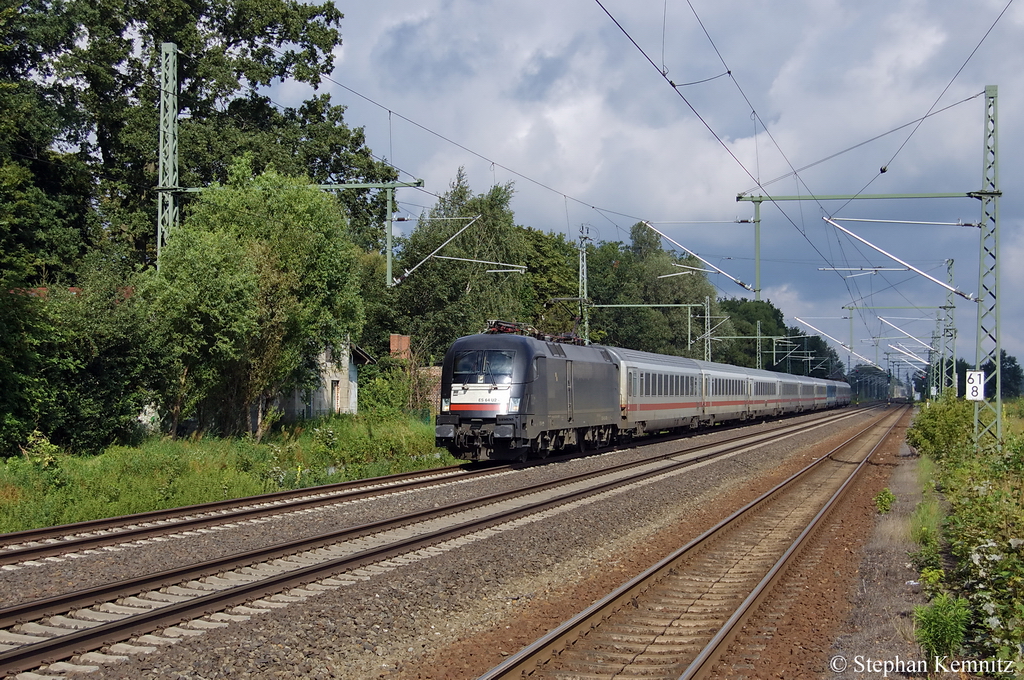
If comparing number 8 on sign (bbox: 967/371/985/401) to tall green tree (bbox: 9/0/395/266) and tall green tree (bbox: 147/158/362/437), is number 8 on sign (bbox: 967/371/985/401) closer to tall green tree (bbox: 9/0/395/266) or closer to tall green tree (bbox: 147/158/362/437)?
tall green tree (bbox: 147/158/362/437)

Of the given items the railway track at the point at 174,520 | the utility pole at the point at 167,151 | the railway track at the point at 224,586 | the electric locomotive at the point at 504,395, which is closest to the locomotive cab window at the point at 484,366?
the electric locomotive at the point at 504,395

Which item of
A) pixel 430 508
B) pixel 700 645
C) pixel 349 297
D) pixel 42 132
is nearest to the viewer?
pixel 700 645

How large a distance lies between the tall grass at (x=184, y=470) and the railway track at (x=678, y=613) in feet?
28.8

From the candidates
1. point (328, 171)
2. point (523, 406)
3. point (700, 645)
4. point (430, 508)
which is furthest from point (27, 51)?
point (700, 645)

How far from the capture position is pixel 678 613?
9125mm

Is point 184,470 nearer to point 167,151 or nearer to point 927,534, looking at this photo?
point 167,151

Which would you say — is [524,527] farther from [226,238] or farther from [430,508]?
[226,238]

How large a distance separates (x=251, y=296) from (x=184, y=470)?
604 centimetres

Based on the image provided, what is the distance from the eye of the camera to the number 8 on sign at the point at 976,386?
21672 mm

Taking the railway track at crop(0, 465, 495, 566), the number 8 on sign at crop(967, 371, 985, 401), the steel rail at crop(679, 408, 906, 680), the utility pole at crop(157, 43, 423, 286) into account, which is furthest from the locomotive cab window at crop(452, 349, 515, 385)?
the number 8 on sign at crop(967, 371, 985, 401)

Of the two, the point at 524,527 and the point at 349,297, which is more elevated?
the point at 349,297

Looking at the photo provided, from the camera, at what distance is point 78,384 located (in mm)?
18672

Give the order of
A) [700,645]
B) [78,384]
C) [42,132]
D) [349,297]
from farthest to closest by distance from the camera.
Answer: [42,132] → [349,297] → [78,384] → [700,645]

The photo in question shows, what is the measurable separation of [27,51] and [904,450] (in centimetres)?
3820
